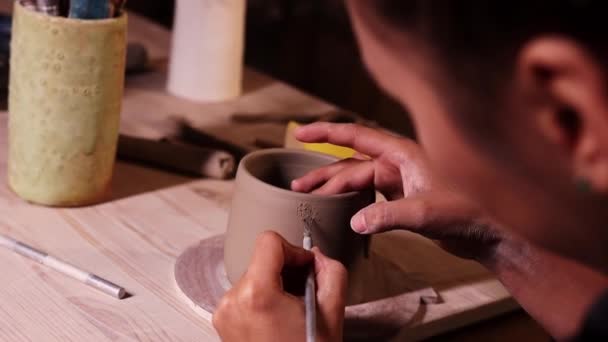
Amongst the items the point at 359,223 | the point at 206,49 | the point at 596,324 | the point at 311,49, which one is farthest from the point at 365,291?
the point at 311,49

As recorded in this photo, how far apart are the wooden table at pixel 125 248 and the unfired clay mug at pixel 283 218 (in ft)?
0.25

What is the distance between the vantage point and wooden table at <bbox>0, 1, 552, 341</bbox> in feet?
2.73

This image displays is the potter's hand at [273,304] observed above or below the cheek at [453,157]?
below

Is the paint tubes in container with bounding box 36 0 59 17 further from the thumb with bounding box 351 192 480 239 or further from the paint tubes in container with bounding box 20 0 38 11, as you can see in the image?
the thumb with bounding box 351 192 480 239

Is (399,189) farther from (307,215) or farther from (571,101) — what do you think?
(571,101)

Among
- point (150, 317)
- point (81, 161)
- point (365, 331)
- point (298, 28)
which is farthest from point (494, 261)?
point (298, 28)

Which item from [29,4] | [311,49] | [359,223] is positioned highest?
[29,4]

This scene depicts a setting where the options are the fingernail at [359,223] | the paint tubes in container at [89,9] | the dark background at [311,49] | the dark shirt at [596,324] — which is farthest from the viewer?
the dark background at [311,49]

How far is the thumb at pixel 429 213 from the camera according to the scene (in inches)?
34.6

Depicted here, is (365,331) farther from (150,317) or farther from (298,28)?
(298,28)

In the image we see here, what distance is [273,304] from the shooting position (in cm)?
76

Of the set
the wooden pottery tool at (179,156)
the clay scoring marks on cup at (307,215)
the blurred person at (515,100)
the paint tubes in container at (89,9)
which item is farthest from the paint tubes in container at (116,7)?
the blurred person at (515,100)

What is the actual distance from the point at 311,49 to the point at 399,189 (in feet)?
5.78

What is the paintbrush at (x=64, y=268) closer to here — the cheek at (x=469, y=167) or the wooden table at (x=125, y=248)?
the wooden table at (x=125, y=248)
